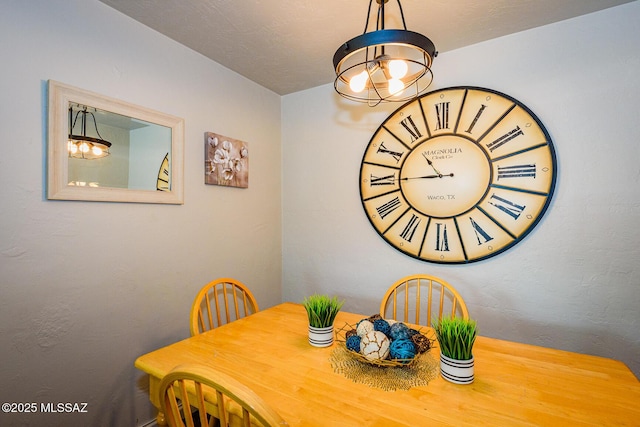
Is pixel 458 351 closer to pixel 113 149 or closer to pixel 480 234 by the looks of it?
pixel 480 234

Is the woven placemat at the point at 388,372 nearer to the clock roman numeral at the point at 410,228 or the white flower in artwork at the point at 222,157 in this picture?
the clock roman numeral at the point at 410,228

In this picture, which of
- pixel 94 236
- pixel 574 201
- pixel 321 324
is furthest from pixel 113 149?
pixel 574 201

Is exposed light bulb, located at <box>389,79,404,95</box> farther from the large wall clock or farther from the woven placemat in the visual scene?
the woven placemat

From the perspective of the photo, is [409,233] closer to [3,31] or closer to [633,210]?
[633,210]

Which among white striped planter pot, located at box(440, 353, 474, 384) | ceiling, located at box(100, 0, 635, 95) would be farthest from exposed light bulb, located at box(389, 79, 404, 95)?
white striped planter pot, located at box(440, 353, 474, 384)

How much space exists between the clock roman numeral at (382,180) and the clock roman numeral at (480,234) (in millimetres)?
596

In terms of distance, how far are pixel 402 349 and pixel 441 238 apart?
1.13 meters

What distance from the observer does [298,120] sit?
8.71 feet

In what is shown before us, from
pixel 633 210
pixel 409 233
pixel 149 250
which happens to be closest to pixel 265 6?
pixel 149 250

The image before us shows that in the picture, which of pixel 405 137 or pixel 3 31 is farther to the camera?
pixel 405 137

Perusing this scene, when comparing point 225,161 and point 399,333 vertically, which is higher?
point 225,161

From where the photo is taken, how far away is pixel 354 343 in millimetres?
1133

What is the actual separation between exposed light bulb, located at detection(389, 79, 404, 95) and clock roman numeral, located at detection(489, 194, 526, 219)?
3.28 ft

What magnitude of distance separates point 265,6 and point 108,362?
2034 mm
